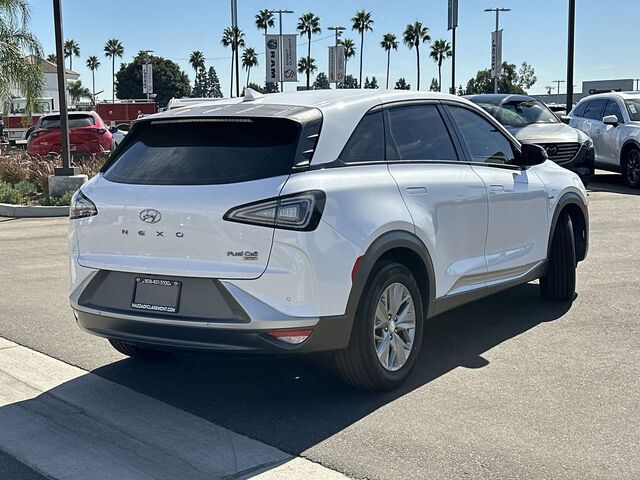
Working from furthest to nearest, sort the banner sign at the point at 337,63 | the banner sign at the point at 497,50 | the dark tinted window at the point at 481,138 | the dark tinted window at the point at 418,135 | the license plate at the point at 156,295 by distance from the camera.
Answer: the banner sign at the point at 497,50 → the banner sign at the point at 337,63 → the dark tinted window at the point at 481,138 → the dark tinted window at the point at 418,135 → the license plate at the point at 156,295

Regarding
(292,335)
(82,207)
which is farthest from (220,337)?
(82,207)

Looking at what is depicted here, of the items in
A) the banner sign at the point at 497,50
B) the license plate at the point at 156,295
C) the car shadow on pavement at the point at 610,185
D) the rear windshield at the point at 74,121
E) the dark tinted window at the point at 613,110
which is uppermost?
the banner sign at the point at 497,50

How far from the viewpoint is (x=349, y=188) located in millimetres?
4742

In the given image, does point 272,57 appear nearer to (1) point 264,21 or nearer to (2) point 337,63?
(2) point 337,63

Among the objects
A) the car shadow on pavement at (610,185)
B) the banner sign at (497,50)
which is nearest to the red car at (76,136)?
the car shadow on pavement at (610,185)

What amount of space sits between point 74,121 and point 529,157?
16686 millimetres

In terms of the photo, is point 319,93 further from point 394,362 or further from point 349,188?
point 394,362

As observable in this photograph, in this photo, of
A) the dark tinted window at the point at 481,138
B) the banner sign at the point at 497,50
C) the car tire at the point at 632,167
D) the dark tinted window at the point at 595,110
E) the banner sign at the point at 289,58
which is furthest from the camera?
the banner sign at the point at 497,50

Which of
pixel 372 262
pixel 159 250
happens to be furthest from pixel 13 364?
pixel 372 262

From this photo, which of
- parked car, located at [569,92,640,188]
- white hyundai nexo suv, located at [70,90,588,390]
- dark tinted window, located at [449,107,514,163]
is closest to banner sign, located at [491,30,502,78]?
parked car, located at [569,92,640,188]

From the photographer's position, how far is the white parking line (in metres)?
4.05

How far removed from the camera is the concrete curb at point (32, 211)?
14914mm

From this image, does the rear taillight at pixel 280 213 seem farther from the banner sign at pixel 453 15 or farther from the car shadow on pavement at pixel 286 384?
the banner sign at pixel 453 15

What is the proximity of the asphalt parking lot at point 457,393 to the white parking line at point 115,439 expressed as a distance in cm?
11
